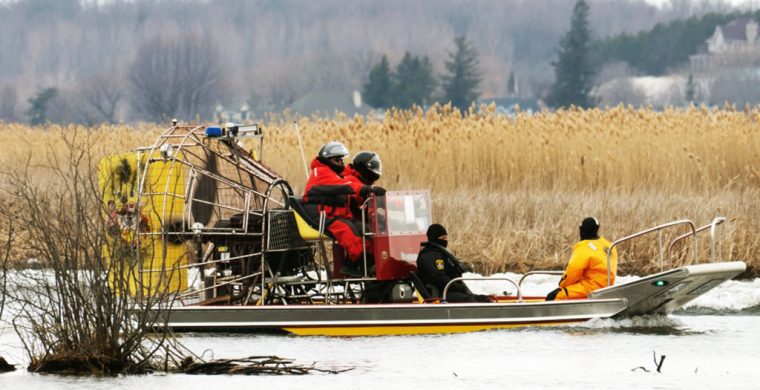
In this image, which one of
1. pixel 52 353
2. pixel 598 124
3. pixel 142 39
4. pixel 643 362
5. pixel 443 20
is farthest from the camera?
pixel 443 20

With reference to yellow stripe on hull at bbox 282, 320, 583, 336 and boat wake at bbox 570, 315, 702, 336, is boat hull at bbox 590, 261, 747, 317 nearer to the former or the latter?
boat wake at bbox 570, 315, 702, 336

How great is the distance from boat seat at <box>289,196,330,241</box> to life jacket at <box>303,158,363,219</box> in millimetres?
97

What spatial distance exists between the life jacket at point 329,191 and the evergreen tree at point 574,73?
278 feet

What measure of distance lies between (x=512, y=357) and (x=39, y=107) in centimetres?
9496

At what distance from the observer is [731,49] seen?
92.7 metres

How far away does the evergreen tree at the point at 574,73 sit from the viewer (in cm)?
9956

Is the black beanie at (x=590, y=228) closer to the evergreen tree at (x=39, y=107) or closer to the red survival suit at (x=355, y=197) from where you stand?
the red survival suit at (x=355, y=197)

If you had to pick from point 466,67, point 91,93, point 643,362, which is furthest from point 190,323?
point 91,93

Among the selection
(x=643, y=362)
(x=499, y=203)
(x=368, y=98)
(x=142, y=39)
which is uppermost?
(x=142, y=39)

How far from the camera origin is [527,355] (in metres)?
13.3

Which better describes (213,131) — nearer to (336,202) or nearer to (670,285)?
(336,202)

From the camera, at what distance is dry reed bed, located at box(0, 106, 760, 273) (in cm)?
2030

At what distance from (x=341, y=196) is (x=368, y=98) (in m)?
89.7

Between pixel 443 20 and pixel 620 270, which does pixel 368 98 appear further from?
pixel 620 270
